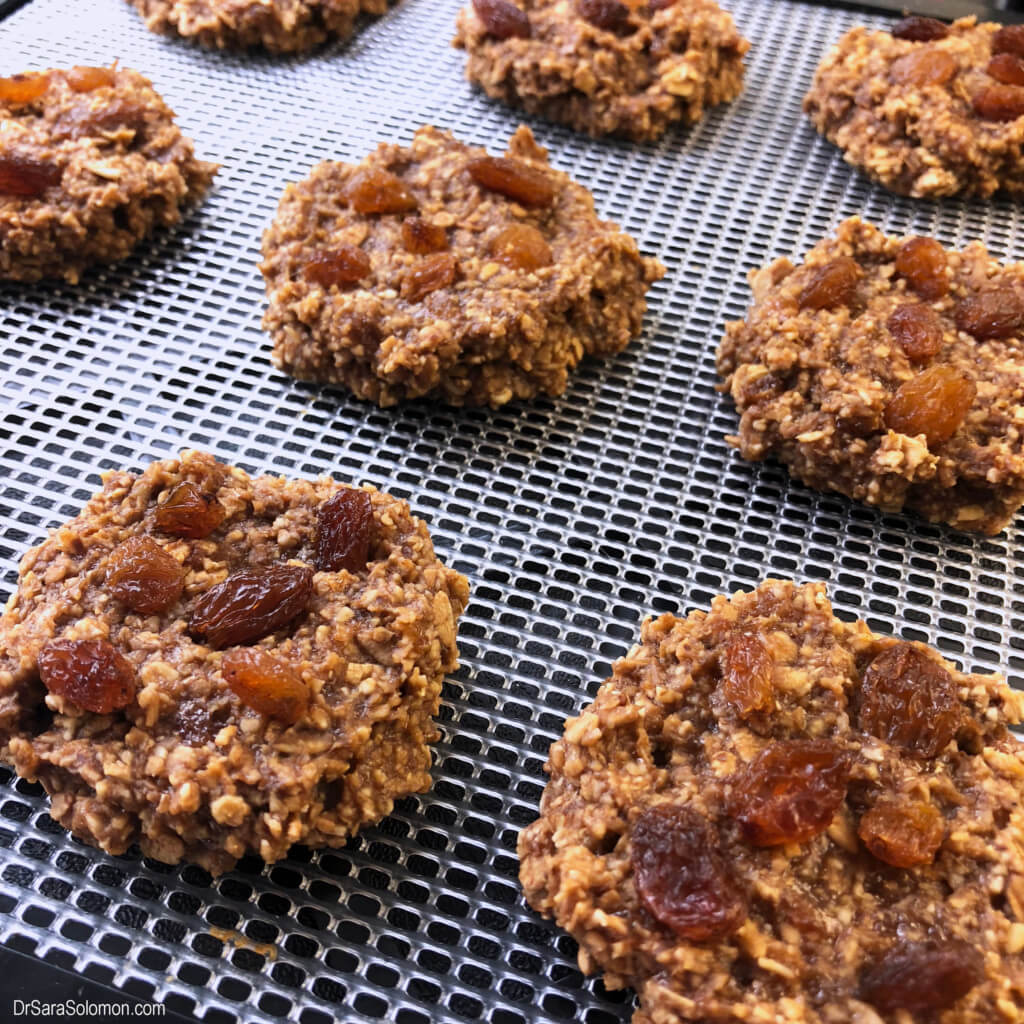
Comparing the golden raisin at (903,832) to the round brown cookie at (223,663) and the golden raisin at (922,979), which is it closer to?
the golden raisin at (922,979)

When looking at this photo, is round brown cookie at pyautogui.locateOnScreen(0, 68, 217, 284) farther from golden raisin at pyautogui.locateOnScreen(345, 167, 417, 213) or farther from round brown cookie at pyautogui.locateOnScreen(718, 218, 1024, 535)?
round brown cookie at pyautogui.locateOnScreen(718, 218, 1024, 535)

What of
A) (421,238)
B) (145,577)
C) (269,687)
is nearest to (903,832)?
(269,687)

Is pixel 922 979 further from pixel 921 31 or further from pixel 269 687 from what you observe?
pixel 921 31

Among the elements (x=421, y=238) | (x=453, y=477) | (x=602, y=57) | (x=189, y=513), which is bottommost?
(x=453, y=477)

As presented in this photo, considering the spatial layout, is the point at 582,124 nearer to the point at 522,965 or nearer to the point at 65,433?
the point at 65,433

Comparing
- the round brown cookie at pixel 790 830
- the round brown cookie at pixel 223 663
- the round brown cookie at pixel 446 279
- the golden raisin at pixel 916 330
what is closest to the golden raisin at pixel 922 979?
the round brown cookie at pixel 790 830

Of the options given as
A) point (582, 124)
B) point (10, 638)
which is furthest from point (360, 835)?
point (582, 124)
